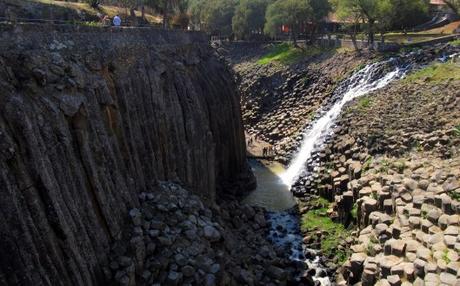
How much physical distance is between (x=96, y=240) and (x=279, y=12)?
64.3 m

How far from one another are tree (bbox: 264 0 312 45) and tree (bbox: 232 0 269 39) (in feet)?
29.9

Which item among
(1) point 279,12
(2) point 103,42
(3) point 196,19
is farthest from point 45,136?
(3) point 196,19

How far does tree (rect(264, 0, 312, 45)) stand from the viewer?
7312 centimetres

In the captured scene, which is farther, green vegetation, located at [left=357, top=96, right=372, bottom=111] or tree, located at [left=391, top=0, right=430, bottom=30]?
tree, located at [left=391, top=0, right=430, bottom=30]

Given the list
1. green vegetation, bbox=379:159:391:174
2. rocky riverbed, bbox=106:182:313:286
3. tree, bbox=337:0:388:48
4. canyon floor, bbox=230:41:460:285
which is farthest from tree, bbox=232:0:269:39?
rocky riverbed, bbox=106:182:313:286

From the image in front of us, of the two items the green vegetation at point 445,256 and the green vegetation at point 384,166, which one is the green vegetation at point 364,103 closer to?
the green vegetation at point 384,166

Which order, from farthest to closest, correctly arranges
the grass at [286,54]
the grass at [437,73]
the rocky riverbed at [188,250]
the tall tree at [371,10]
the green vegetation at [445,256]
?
1. the grass at [286,54]
2. the tall tree at [371,10]
3. the grass at [437,73]
4. the green vegetation at [445,256]
5. the rocky riverbed at [188,250]

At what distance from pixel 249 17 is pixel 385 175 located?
63864mm

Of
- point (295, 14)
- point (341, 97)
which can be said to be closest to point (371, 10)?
point (341, 97)

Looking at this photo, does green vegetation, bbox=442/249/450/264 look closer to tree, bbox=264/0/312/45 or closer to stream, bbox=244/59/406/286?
stream, bbox=244/59/406/286

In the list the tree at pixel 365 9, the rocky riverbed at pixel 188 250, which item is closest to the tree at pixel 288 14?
the tree at pixel 365 9

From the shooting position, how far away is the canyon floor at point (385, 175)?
22516mm

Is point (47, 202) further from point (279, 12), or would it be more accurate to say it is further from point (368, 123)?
point (279, 12)

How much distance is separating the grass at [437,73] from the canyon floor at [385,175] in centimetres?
13
